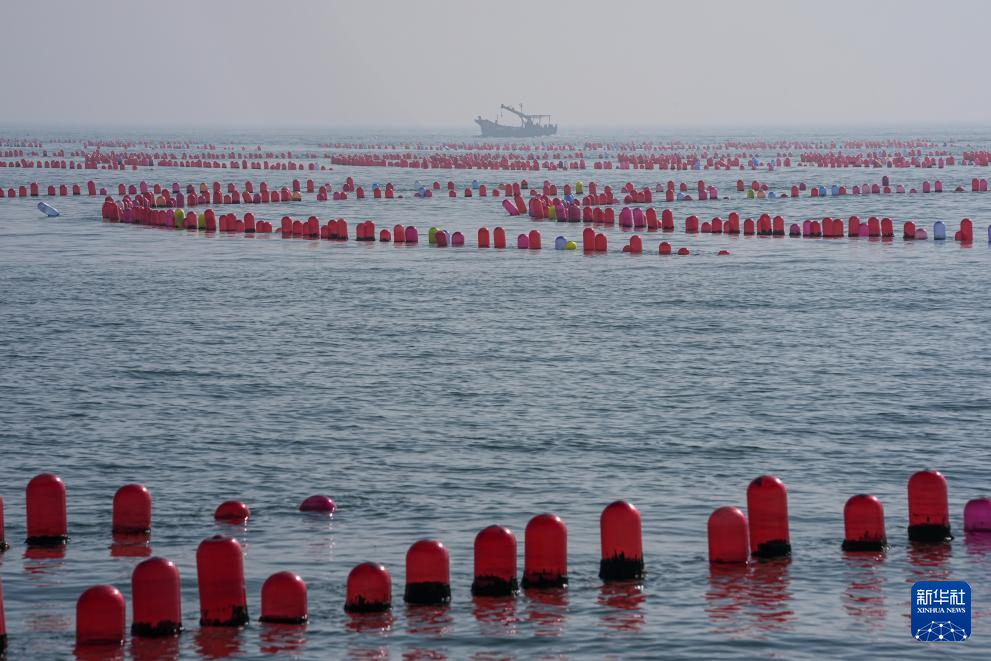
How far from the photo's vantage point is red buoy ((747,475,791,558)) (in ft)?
52.6

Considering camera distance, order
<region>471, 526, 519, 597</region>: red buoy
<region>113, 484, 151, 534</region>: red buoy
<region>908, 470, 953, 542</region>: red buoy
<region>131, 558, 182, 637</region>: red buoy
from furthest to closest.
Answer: <region>113, 484, 151, 534</region>: red buoy, <region>908, 470, 953, 542</region>: red buoy, <region>471, 526, 519, 597</region>: red buoy, <region>131, 558, 182, 637</region>: red buoy

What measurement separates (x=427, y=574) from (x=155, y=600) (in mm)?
2571

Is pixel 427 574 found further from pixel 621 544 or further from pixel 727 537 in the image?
pixel 727 537

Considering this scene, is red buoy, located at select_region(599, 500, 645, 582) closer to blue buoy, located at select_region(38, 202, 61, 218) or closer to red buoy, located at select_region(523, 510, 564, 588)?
red buoy, located at select_region(523, 510, 564, 588)

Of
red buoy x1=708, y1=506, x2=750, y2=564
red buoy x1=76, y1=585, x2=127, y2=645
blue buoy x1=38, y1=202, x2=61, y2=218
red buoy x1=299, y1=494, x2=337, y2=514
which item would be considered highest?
blue buoy x1=38, y1=202, x2=61, y2=218

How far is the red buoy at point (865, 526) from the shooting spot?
16234 mm

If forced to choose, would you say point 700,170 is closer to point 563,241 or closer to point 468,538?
point 563,241

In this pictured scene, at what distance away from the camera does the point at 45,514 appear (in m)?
16.9

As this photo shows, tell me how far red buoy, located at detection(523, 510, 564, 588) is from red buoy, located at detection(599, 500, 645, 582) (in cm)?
52

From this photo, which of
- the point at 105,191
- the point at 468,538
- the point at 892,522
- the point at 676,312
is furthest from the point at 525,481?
the point at 105,191

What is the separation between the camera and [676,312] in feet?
113

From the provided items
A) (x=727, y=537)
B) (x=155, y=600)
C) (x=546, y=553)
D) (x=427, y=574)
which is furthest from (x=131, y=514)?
(x=727, y=537)

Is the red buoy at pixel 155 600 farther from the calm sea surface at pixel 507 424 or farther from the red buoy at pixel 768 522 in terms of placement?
the red buoy at pixel 768 522

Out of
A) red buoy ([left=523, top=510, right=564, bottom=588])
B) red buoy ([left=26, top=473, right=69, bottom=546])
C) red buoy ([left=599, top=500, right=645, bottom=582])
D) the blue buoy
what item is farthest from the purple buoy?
the blue buoy
